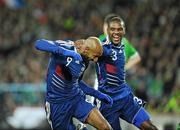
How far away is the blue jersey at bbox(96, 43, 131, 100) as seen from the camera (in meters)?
10.6

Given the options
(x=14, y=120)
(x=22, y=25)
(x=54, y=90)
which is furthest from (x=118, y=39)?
(x=22, y=25)

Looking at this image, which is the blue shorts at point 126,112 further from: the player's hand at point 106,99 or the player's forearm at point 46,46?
the player's forearm at point 46,46

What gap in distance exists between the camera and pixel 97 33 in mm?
21031

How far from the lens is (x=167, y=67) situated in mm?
18156

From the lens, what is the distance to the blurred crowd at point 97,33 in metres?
18.0

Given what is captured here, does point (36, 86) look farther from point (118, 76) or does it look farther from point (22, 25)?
point (118, 76)

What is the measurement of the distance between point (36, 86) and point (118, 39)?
7.40 m

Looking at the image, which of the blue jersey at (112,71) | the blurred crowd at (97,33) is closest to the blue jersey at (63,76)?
the blue jersey at (112,71)

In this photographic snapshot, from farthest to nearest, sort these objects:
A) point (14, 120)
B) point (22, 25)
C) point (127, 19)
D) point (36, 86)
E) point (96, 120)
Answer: point (22, 25)
point (127, 19)
point (36, 86)
point (14, 120)
point (96, 120)

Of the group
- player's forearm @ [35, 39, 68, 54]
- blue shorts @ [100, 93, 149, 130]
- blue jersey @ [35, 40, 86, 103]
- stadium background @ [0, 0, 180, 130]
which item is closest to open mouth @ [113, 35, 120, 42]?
blue shorts @ [100, 93, 149, 130]

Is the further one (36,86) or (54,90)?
(36,86)

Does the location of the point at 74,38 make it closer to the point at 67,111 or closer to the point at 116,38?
the point at 116,38

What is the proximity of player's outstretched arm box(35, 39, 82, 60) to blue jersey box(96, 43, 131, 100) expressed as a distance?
1149mm

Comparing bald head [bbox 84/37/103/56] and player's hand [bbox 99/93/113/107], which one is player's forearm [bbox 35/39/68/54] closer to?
bald head [bbox 84/37/103/56]
